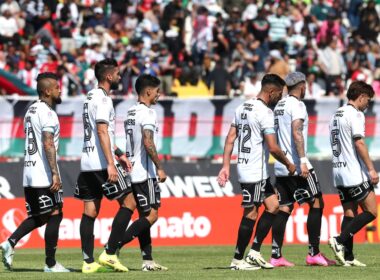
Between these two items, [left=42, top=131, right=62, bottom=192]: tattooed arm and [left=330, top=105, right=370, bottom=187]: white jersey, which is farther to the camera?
[left=330, top=105, right=370, bottom=187]: white jersey

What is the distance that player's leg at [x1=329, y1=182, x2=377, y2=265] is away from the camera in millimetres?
16578

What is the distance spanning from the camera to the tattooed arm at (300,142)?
16719 millimetres

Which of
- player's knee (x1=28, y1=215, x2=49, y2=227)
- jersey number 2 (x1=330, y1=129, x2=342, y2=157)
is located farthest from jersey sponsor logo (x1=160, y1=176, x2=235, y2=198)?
player's knee (x1=28, y1=215, x2=49, y2=227)

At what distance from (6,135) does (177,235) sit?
155 inches

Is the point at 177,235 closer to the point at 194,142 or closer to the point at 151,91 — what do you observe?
the point at 194,142

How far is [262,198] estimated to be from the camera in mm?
16047

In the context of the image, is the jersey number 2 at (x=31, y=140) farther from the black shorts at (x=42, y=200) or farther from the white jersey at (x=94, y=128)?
the white jersey at (x=94, y=128)

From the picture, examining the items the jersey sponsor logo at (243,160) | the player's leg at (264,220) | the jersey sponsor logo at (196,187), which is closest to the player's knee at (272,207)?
the player's leg at (264,220)

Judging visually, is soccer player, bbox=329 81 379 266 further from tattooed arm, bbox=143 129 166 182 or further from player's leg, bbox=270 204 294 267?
tattooed arm, bbox=143 129 166 182

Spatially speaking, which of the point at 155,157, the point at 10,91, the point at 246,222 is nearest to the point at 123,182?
the point at 155,157

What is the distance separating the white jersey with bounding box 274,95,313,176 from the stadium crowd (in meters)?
11.5

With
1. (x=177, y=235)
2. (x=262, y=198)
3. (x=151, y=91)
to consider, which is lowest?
(x=177, y=235)

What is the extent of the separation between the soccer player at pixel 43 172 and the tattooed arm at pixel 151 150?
1.15 m

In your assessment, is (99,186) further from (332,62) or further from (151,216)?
(332,62)
